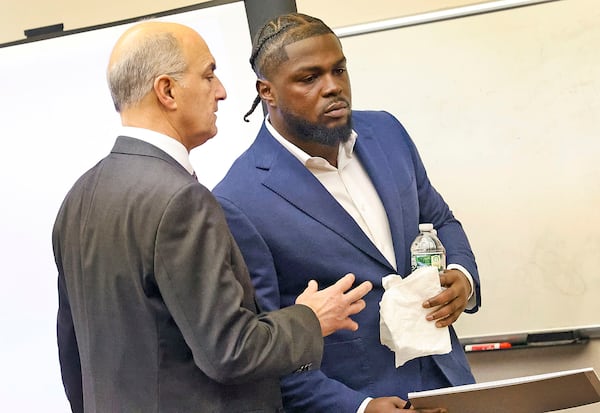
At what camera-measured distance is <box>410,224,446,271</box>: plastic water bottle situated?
82.9 inches

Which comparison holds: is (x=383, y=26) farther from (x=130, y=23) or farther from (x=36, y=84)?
(x=36, y=84)

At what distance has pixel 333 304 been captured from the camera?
177 cm

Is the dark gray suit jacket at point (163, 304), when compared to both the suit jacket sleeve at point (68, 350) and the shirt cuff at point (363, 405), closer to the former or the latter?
the suit jacket sleeve at point (68, 350)

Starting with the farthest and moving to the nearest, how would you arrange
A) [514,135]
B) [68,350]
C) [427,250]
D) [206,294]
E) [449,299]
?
1. [514,135]
2. [427,250]
3. [449,299]
4. [68,350]
5. [206,294]

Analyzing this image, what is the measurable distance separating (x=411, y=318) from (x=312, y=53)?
66 centimetres

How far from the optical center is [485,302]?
324 centimetres

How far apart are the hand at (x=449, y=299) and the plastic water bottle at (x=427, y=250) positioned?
0.04 metres

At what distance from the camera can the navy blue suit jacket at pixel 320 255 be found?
6.61 feet

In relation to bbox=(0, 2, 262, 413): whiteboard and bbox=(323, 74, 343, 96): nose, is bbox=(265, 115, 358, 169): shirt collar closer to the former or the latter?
bbox=(323, 74, 343, 96): nose

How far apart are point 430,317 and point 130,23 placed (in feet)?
5.14

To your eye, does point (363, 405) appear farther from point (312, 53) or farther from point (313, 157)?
point (312, 53)

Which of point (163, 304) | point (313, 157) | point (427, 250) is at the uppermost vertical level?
point (313, 157)

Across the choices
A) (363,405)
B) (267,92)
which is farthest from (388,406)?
(267,92)


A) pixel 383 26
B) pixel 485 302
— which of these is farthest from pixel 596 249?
pixel 383 26
